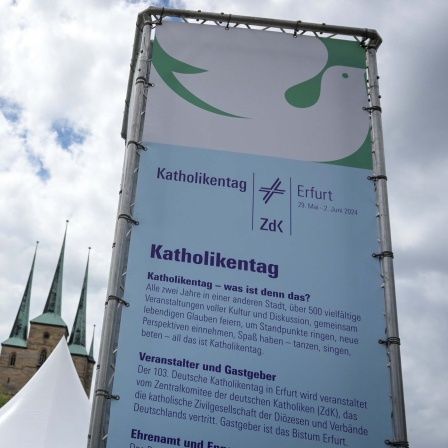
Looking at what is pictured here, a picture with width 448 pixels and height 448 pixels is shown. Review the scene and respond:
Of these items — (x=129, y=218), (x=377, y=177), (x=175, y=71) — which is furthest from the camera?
(x=175, y=71)

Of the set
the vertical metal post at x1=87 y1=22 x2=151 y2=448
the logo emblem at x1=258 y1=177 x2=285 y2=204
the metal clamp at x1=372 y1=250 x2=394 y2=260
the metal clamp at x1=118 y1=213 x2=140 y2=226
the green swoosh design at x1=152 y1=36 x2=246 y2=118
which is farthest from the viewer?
the green swoosh design at x1=152 y1=36 x2=246 y2=118

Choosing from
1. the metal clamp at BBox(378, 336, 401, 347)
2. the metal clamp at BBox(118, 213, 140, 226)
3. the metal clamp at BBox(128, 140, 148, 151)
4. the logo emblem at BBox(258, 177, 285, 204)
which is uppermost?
the metal clamp at BBox(128, 140, 148, 151)

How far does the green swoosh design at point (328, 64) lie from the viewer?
204 inches

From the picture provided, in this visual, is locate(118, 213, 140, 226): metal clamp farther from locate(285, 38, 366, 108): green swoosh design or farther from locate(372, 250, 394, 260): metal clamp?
locate(372, 250, 394, 260): metal clamp

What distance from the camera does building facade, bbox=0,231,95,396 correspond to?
70438 millimetres

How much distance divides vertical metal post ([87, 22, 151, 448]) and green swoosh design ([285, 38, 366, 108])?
123 centimetres

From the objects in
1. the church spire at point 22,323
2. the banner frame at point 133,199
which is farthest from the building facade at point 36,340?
the banner frame at point 133,199

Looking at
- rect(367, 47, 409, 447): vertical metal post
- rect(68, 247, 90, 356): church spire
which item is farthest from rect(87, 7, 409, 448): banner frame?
rect(68, 247, 90, 356): church spire

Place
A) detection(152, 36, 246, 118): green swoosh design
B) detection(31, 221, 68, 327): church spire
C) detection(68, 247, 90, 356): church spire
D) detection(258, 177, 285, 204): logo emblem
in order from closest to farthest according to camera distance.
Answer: detection(258, 177, 285, 204): logo emblem
detection(152, 36, 246, 118): green swoosh design
detection(31, 221, 68, 327): church spire
detection(68, 247, 90, 356): church spire

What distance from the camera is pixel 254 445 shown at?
403 centimetres

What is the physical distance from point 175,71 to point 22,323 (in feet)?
Answer: 239

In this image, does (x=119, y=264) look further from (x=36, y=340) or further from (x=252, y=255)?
(x=36, y=340)

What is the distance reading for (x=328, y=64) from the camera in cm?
540

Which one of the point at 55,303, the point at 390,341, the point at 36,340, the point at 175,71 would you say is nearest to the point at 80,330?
the point at 55,303
